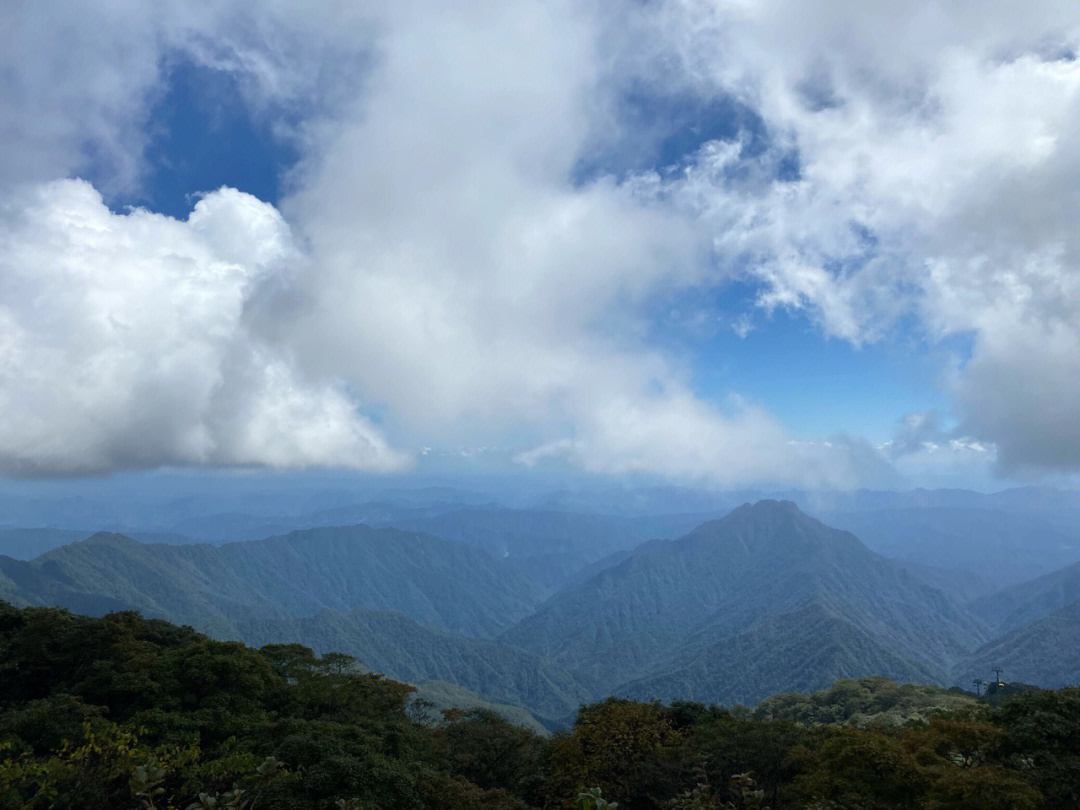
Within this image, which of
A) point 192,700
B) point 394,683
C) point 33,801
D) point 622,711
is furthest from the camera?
point 394,683

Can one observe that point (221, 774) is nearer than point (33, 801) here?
No

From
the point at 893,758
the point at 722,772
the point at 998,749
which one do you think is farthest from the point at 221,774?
the point at 998,749

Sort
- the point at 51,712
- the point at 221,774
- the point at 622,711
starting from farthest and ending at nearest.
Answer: the point at 622,711 → the point at 51,712 → the point at 221,774

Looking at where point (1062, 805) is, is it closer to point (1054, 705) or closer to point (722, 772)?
point (1054, 705)

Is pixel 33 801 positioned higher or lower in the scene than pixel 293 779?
higher

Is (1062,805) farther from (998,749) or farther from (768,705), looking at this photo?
(768,705)

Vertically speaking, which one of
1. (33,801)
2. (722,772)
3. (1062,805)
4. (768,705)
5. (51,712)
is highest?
(51,712)

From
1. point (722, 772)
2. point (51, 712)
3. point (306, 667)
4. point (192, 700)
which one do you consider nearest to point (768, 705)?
point (722, 772)
